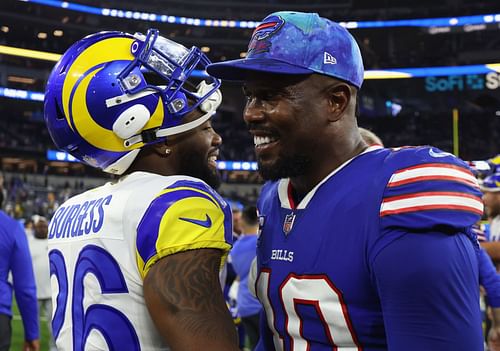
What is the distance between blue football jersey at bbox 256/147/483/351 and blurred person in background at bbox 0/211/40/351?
329cm

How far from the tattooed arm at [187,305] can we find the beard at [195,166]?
1.47 ft

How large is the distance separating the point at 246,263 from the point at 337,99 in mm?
4923

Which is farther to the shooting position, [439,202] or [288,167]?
[288,167]

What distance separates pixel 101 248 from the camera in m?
1.72

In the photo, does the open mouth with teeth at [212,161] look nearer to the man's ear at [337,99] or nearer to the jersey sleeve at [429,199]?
the man's ear at [337,99]

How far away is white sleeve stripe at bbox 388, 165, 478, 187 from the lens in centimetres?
127

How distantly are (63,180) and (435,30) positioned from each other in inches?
735

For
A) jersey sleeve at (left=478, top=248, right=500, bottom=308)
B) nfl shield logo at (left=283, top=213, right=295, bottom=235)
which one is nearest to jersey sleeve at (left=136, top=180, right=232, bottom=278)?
nfl shield logo at (left=283, top=213, right=295, bottom=235)

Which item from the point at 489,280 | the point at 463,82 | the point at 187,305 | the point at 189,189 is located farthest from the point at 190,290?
the point at 463,82

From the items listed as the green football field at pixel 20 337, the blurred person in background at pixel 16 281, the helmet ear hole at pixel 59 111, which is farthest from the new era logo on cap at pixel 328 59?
the green football field at pixel 20 337

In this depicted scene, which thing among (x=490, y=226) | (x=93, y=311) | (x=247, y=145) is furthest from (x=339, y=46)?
(x=247, y=145)

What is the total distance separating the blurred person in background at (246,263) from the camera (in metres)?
6.39

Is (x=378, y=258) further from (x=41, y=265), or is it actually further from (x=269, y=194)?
(x=41, y=265)

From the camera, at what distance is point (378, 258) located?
4.29ft
